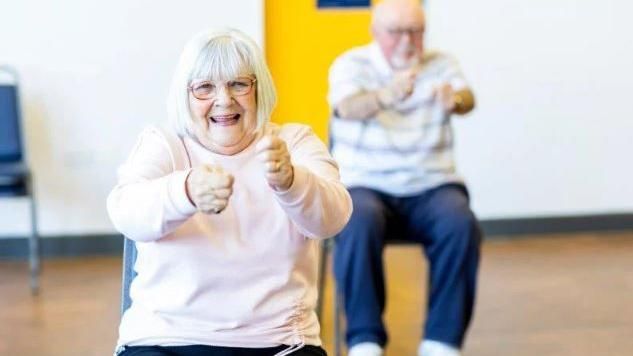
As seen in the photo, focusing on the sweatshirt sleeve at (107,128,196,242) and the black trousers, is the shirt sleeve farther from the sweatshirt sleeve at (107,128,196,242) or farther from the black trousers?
the black trousers

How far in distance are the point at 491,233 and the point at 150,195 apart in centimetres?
299

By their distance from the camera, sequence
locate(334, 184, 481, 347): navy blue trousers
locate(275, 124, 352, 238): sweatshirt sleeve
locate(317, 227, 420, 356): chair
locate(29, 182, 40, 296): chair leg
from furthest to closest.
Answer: locate(29, 182, 40, 296): chair leg, locate(317, 227, 420, 356): chair, locate(334, 184, 481, 347): navy blue trousers, locate(275, 124, 352, 238): sweatshirt sleeve

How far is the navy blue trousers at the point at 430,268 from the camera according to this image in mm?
2760

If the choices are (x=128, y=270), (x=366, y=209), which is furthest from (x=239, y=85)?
(x=366, y=209)

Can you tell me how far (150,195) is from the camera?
160cm

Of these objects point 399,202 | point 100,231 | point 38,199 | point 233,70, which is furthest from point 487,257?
point 233,70

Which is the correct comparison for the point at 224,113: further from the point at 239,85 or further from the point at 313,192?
the point at 313,192

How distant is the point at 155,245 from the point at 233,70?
34 cm

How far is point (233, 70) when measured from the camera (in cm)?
168

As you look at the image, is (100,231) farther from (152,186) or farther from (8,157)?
(152,186)

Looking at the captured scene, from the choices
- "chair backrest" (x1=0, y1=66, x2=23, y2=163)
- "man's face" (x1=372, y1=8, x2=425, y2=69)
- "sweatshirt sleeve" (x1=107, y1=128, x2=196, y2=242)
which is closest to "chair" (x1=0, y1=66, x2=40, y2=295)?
"chair backrest" (x1=0, y1=66, x2=23, y2=163)

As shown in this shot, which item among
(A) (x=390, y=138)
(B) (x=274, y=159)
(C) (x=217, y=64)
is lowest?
(A) (x=390, y=138)

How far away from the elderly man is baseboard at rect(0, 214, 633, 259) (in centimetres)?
148

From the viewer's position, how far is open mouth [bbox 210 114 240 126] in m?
1.71
